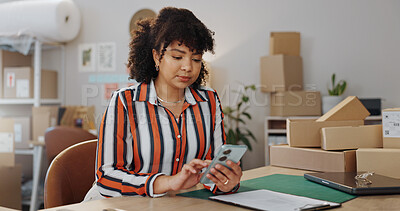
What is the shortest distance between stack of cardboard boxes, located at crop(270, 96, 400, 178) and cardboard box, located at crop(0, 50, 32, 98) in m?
3.06

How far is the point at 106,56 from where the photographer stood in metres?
4.06

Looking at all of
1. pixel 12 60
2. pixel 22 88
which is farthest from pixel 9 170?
pixel 12 60

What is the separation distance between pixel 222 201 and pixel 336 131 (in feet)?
2.13

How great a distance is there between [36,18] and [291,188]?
10.5 ft

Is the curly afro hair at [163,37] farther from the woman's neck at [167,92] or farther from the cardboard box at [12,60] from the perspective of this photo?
the cardboard box at [12,60]

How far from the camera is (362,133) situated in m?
1.54

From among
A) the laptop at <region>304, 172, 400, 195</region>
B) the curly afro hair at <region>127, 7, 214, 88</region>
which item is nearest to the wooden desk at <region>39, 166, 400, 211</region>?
the laptop at <region>304, 172, 400, 195</region>

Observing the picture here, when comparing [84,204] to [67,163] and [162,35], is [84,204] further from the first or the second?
[162,35]

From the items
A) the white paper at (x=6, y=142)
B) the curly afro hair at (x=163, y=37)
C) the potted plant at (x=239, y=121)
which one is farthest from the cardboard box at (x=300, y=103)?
the white paper at (x=6, y=142)

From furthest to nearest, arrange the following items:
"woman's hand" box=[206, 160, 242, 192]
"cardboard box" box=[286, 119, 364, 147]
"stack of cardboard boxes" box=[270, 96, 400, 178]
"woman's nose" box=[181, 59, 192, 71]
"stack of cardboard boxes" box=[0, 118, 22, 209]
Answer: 1. "stack of cardboard boxes" box=[0, 118, 22, 209]
2. "cardboard box" box=[286, 119, 364, 147]
3. "stack of cardboard boxes" box=[270, 96, 400, 178]
4. "woman's nose" box=[181, 59, 192, 71]
5. "woman's hand" box=[206, 160, 242, 192]

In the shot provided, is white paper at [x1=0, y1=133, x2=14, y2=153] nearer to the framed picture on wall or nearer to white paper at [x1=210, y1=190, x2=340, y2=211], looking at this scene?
the framed picture on wall

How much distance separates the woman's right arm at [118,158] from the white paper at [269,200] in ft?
0.74

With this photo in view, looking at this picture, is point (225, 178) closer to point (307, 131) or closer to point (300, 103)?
point (307, 131)

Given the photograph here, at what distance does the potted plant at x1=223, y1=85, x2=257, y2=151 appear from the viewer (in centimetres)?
336
